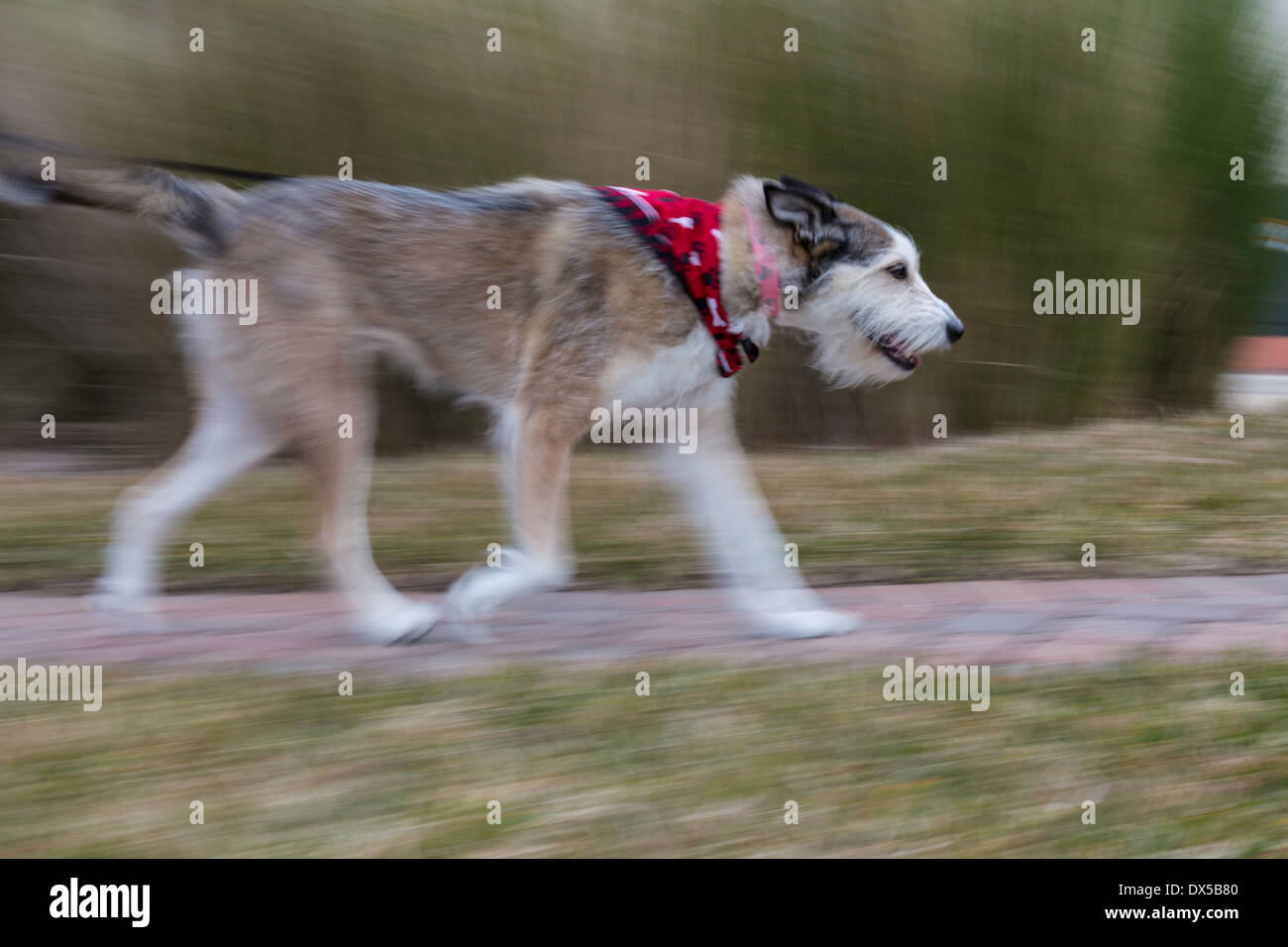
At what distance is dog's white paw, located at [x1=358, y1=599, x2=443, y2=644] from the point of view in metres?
4.24

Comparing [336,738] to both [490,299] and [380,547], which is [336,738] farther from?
[380,547]

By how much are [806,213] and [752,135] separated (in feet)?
13.2

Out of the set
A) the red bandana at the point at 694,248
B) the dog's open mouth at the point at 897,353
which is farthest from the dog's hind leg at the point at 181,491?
the dog's open mouth at the point at 897,353

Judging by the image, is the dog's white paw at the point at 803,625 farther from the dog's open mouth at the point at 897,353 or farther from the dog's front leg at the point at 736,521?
the dog's open mouth at the point at 897,353

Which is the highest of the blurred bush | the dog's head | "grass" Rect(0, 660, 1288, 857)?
the blurred bush

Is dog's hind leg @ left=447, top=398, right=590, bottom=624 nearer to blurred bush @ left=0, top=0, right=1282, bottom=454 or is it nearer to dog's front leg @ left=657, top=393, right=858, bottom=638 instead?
dog's front leg @ left=657, top=393, right=858, bottom=638

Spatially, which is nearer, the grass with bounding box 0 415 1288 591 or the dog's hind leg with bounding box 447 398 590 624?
the dog's hind leg with bounding box 447 398 590 624

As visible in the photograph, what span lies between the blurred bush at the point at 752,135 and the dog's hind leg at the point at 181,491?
351 cm

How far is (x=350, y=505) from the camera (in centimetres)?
418

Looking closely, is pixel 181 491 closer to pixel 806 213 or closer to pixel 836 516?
pixel 806 213

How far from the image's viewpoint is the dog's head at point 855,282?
4.36m

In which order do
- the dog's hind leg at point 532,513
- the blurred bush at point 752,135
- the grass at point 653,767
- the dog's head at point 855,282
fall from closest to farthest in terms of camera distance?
1. the grass at point 653,767
2. the dog's hind leg at point 532,513
3. the dog's head at point 855,282
4. the blurred bush at point 752,135

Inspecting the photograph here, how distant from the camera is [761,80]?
321 inches

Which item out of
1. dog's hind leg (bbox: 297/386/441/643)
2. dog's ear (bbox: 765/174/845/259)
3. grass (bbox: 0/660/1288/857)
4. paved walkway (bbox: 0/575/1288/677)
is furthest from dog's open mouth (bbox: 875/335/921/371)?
dog's hind leg (bbox: 297/386/441/643)
